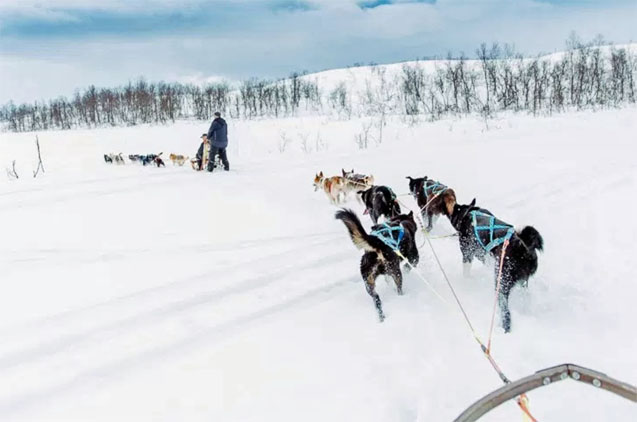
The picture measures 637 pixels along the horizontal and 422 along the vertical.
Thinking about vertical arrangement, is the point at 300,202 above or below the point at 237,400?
above

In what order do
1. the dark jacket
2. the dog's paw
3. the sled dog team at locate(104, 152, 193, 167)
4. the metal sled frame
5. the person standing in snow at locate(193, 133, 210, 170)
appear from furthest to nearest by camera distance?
the sled dog team at locate(104, 152, 193, 167) < the person standing in snow at locate(193, 133, 210, 170) < the dark jacket < the dog's paw < the metal sled frame

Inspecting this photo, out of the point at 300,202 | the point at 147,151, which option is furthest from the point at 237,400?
the point at 147,151

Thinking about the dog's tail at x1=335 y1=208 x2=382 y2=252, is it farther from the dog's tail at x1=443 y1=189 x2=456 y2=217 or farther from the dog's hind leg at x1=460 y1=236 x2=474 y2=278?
the dog's tail at x1=443 y1=189 x2=456 y2=217

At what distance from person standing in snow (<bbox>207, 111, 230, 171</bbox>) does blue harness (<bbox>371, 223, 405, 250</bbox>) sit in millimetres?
8091

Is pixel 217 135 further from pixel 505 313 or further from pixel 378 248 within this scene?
pixel 505 313

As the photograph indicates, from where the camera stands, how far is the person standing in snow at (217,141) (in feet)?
35.2

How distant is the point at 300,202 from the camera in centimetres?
715

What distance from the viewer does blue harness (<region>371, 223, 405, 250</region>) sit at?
3246 millimetres

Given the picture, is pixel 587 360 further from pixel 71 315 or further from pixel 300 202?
pixel 300 202

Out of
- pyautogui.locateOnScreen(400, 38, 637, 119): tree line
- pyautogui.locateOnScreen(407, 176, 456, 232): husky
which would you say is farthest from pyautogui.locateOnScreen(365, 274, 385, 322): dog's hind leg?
pyautogui.locateOnScreen(400, 38, 637, 119): tree line

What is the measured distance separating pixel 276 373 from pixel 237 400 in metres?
0.29

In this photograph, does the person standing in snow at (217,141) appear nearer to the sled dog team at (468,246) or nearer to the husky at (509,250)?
the sled dog team at (468,246)

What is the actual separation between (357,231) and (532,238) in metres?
1.21

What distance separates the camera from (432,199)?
5.02m
